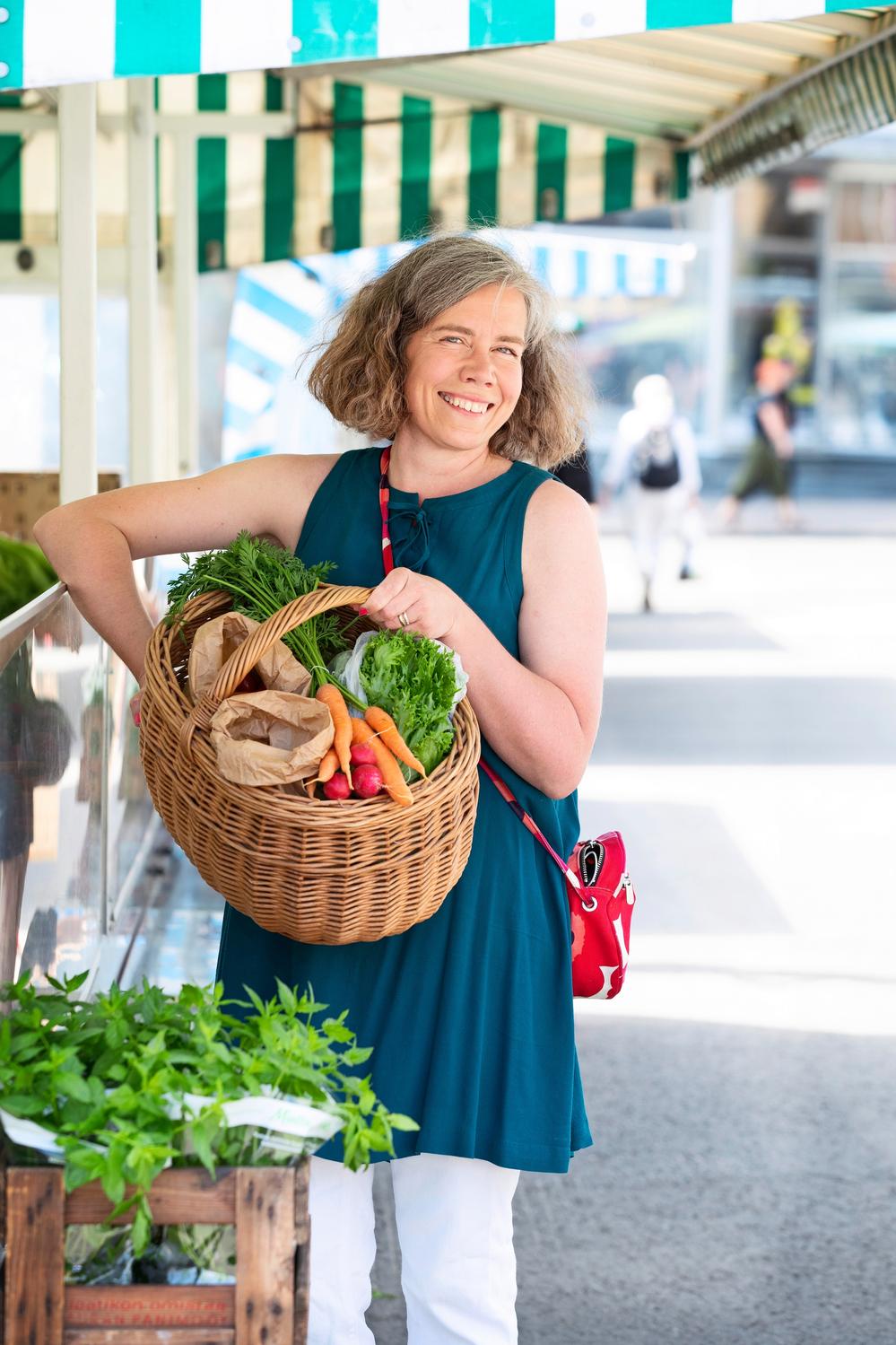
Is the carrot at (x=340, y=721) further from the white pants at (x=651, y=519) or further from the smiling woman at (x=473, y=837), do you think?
the white pants at (x=651, y=519)

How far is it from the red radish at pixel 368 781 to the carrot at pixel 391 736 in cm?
4

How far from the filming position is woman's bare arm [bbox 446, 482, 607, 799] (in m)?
2.20

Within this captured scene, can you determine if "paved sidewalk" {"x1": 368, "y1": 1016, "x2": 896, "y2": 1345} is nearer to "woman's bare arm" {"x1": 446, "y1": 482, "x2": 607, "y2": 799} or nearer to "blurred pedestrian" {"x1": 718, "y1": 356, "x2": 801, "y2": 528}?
"woman's bare arm" {"x1": 446, "y1": 482, "x2": 607, "y2": 799}

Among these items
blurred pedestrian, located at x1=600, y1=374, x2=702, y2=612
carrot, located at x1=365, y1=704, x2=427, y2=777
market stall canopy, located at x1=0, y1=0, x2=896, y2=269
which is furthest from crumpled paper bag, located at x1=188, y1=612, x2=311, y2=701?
blurred pedestrian, located at x1=600, y1=374, x2=702, y2=612

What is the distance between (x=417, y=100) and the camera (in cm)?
804

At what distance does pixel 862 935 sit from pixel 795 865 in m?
0.84

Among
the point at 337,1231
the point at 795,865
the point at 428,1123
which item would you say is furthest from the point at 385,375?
the point at 795,865

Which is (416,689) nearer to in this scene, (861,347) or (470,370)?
(470,370)

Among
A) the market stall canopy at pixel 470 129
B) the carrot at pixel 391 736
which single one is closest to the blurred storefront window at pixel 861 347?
the market stall canopy at pixel 470 129

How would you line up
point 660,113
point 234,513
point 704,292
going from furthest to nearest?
point 704,292, point 660,113, point 234,513

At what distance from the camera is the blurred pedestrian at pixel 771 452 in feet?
58.9

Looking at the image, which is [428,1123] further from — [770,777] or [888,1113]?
[770,777]

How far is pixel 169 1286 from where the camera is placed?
1.69 meters

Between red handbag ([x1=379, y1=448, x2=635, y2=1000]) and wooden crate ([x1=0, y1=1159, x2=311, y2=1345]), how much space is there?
784 mm
